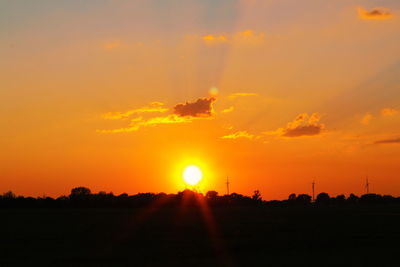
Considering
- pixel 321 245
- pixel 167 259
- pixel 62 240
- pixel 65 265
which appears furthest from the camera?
pixel 62 240

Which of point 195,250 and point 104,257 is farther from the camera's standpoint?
point 195,250

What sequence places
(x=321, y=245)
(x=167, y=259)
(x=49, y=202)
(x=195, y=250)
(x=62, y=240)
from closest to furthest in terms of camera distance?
1. (x=167, y=259)
2. (x=195, y=250)
3. (x=321, y=245)
4. (x=62, y=240)
5. (x=49, y=202)

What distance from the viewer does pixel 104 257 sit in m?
34.9

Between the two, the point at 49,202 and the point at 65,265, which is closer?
the point at 65,265

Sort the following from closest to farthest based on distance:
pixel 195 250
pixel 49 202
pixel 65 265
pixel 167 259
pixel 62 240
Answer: pixel 65 265 → pixel 167 259 → pixel 195 250 → pixel 62 240 → pixel 49 202

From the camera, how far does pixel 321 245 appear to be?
41.0 meters

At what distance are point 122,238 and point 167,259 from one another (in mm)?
15098

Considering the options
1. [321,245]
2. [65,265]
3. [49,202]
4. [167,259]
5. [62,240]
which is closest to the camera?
[65,265]

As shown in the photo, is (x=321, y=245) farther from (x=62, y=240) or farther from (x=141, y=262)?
(x=62, y=240)

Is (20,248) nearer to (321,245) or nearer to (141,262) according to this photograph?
(141,262)

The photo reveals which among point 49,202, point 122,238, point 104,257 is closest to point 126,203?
point 49,202

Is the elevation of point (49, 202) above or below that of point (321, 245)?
above

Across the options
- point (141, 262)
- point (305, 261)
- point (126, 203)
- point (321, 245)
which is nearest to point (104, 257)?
point (141, 262)

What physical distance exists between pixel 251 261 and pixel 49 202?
524 ft
